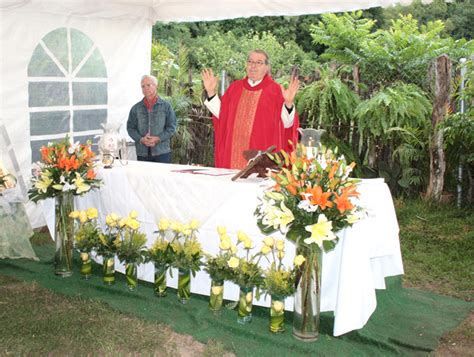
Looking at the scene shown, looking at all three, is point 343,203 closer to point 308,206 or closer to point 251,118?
point 308,206

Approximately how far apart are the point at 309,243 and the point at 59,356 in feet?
5.35

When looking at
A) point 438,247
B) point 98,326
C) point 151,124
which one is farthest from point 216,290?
point 438,247

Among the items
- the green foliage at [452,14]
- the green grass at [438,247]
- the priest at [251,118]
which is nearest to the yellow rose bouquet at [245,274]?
the priest at [251,118]

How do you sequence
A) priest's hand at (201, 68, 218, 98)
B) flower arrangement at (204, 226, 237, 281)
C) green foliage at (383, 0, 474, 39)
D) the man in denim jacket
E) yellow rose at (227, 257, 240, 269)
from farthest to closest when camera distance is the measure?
1. green foliage at (383, 0, 474, 39)
2. the man in denim jacket
3. priest's hand at (201, 68, 218, 98)
4. flower arrangement at (204, 226, 237, 281)
5. yellow rose at (227, 257, 240, 269)

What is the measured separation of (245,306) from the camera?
4.08m

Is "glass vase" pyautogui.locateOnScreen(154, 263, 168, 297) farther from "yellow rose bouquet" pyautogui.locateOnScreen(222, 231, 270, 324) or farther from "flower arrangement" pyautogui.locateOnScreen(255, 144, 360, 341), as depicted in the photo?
"flower arrangement" pyautogui.locateOnScreen(255, 144, 360, 341)

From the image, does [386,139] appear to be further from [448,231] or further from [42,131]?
[42,131]

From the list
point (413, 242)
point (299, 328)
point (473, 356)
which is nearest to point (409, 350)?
point (473, 356)

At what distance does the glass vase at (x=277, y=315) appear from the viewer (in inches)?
154

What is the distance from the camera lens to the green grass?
5345 millimetres

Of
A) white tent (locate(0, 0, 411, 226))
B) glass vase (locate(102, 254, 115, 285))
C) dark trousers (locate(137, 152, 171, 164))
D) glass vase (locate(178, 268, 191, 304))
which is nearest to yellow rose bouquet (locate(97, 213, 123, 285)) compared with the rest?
glass vase (locate(102, 254, 115, 285))

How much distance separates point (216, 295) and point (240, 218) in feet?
1.81

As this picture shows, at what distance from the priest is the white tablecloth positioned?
627 mm

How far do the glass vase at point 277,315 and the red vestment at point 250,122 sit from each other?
176 centimetres
